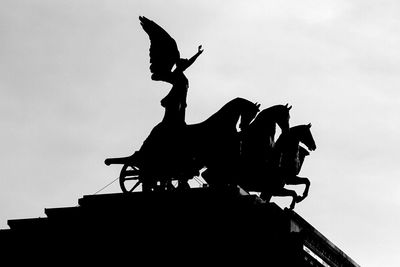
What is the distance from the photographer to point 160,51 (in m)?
27.1

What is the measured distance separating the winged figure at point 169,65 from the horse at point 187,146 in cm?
32

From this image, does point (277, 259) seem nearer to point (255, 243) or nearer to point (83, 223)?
point (255, 243)

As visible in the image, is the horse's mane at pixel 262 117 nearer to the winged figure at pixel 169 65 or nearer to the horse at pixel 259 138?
the horse at pixel 259 138

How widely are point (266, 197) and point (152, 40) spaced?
10.4 feet

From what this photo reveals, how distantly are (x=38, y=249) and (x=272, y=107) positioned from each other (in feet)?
14.5

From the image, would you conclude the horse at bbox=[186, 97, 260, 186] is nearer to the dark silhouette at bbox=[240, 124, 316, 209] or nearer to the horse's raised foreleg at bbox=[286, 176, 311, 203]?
the dark silhouette at bbox=[240, 124, 316, 209]

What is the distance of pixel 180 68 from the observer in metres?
26.9

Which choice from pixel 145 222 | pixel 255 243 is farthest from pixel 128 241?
pixel 255 243

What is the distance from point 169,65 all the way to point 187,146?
1384 millimetres

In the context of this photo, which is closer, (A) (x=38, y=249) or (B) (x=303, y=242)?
(B) (x=303, y=242)

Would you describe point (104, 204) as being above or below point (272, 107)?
below

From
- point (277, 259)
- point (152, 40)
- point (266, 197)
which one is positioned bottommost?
point (277, 259)

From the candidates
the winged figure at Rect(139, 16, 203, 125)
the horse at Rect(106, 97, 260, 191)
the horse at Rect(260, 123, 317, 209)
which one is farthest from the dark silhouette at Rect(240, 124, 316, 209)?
the winged figure at Rect(139, 16, 203, 125)

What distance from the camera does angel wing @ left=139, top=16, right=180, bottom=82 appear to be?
88.4 ft
